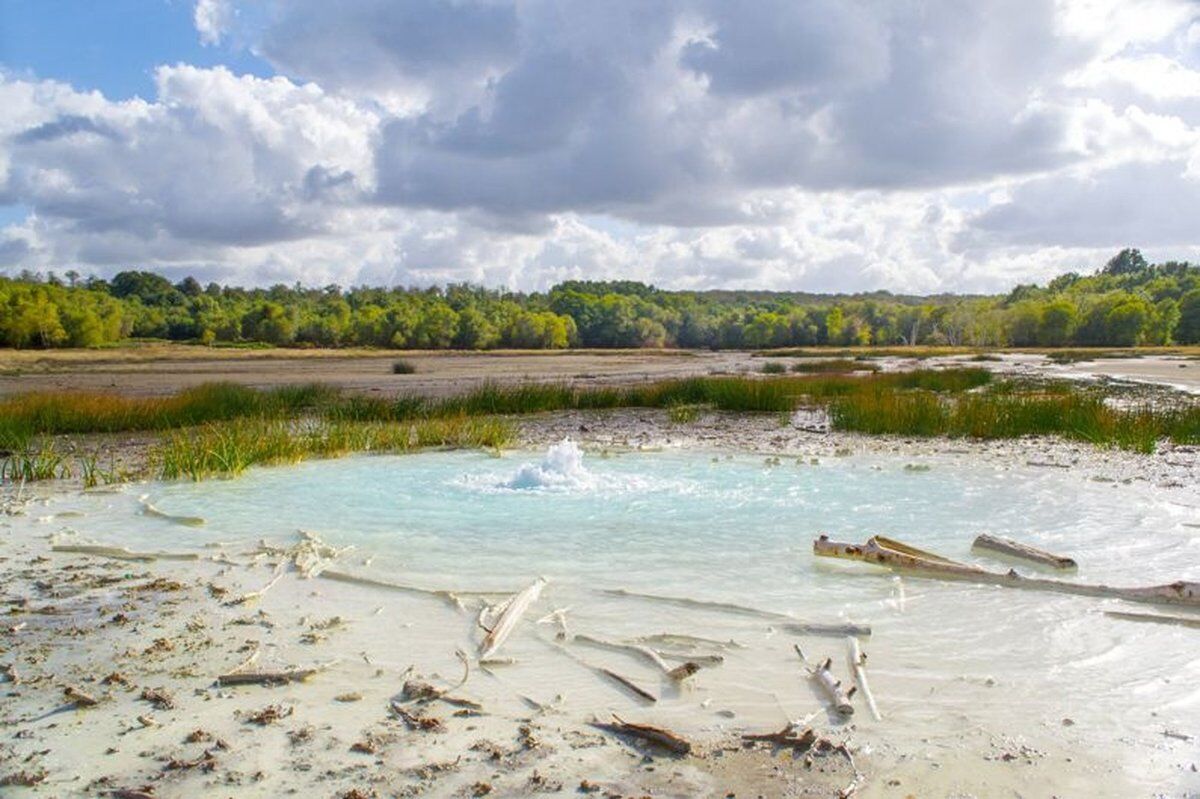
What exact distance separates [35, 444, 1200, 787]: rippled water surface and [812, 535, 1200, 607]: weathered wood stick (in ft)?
0.43

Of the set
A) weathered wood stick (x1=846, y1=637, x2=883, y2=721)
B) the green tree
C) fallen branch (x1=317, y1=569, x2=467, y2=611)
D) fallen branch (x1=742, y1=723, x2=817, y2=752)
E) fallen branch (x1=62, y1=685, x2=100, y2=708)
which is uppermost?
the green tree

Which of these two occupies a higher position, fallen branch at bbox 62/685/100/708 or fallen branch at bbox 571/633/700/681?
fallen branch at bbox 62/685/100/708

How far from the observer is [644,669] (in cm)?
612

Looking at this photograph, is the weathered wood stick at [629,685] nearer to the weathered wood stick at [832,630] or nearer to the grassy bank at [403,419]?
the weathered wood stick at [832,630]

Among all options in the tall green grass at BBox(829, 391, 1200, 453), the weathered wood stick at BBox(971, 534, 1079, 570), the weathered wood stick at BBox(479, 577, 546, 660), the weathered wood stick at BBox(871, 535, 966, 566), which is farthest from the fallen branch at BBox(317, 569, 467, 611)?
the tall green grass at BBox(829, 391, 1200, 453)

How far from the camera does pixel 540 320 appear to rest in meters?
127

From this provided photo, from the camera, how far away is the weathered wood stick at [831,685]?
5.29 m

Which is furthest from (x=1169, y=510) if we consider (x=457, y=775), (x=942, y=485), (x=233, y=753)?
(x=233, y=753)

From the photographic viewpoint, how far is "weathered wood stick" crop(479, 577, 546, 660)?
21.2 ft

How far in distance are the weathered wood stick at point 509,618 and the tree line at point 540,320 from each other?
76.8 metres

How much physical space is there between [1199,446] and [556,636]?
15.6 m

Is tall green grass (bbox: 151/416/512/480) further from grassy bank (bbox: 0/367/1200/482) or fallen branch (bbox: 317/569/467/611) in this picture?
fallen branch (bbox: 317/569/467/611)

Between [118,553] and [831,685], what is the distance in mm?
7369

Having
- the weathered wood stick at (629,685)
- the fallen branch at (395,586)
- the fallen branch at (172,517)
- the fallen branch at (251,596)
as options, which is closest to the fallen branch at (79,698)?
the fallen branch at (251,596)
